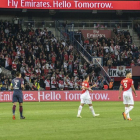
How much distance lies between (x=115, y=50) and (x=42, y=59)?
8.62 metres

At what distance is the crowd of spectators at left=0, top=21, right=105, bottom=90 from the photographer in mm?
43375

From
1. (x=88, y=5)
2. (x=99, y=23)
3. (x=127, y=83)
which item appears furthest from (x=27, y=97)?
(x=127, y=83)

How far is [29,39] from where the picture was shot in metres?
48.5

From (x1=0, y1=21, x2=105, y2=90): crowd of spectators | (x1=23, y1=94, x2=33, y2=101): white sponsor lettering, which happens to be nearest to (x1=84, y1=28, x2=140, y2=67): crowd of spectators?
(x1=0, y1=21, x2=105, y2=90): crowd of spectators

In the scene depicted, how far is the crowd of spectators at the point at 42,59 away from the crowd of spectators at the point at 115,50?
1977 mm

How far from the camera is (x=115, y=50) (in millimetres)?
50219

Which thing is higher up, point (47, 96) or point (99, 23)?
point (99, 23)

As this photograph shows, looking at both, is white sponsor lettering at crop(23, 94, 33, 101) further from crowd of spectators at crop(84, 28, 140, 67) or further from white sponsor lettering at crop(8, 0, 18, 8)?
crowd of spectators at crop(84, 28, 140, 67)

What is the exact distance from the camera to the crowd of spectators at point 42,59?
142 ft

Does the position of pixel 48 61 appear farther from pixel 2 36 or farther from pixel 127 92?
pixel 127 92

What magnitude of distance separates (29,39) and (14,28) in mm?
1925

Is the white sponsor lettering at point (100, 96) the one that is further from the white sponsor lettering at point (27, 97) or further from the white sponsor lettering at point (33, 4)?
the white sponsor lettering at point (33, 4)

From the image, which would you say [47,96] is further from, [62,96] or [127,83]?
[127,83]

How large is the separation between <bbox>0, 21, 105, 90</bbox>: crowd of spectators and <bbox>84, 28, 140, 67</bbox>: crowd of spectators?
1977 mm
